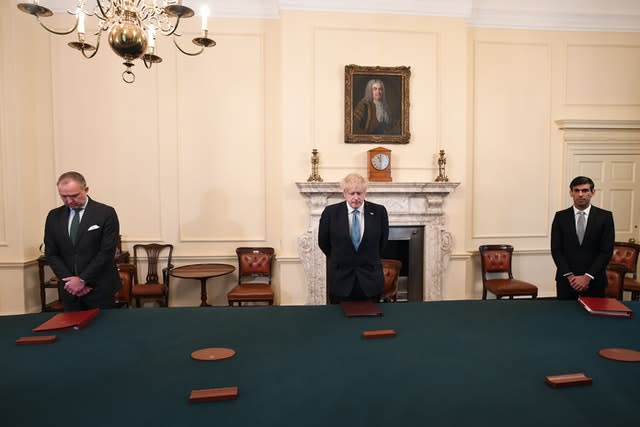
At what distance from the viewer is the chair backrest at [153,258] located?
19.5ft

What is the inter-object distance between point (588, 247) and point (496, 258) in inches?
93.1

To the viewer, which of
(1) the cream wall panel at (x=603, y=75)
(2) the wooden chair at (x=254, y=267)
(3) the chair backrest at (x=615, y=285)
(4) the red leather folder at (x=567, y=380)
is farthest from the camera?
(1) the cream wall panel at (x=603, y=75)

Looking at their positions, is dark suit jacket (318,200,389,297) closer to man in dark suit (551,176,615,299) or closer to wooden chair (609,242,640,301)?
man in dark suit (551,176,615,299)

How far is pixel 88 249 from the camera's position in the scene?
346 cm

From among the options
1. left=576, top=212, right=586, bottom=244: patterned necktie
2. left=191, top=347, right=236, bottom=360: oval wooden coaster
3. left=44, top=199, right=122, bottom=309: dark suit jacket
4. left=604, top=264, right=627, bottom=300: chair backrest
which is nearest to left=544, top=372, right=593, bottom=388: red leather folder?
left=191, top=347, right=236, bottom=360: oval wooden coaster

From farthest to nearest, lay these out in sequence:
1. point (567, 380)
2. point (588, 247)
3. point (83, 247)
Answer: point (588, 247), point (83, 247), point (567, 380)

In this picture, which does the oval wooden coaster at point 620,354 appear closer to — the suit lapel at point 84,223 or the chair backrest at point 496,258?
the suit lapel at point 84,223

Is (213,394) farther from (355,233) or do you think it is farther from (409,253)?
(409,253)

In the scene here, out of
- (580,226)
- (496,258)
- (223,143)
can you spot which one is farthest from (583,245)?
(223,143)

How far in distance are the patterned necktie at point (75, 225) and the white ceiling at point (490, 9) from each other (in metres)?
3.61

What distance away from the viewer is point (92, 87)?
232 inches

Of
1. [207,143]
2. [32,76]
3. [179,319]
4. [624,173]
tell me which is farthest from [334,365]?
[624,173]

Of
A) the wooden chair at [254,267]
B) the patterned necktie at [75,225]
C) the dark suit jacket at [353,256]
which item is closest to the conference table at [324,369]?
the dark suit jacket at [353,256]

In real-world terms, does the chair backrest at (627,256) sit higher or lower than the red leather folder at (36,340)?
lower
